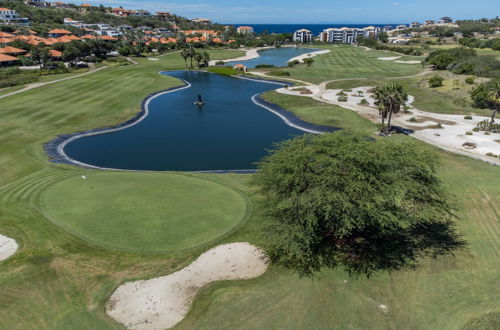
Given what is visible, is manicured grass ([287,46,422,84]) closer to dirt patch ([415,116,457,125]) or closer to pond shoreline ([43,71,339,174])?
pond shoreline ([43,71,339,174])

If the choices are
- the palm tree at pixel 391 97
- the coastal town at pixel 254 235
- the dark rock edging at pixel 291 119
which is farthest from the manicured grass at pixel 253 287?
the dark rock edging at pixel 291 119

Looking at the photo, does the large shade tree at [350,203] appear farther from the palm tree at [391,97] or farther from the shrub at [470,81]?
the shrub at [470,81]

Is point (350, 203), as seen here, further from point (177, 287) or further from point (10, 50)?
point (10, 50)

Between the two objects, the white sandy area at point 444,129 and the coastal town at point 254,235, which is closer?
the coastal town at point 254,235

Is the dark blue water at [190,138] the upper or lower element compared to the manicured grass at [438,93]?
lower

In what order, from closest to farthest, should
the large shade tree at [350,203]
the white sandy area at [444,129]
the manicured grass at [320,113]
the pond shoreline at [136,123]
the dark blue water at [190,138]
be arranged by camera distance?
the large shade tree at [350,203]
the pond shoreline at [136,123]
the dark blue water at [190,138]
the white sandy area at [444,129]
the manicured grass at [320,113]

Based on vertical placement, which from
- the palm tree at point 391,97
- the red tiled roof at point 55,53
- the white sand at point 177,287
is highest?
the red tiled roof at point 55,53

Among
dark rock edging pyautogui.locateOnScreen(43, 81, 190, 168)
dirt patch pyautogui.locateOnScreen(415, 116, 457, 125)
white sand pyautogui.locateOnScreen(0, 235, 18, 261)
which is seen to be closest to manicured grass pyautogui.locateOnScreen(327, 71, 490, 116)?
dirt patch pyautogui.locateOnScreen(415, 116, 457, 125)
